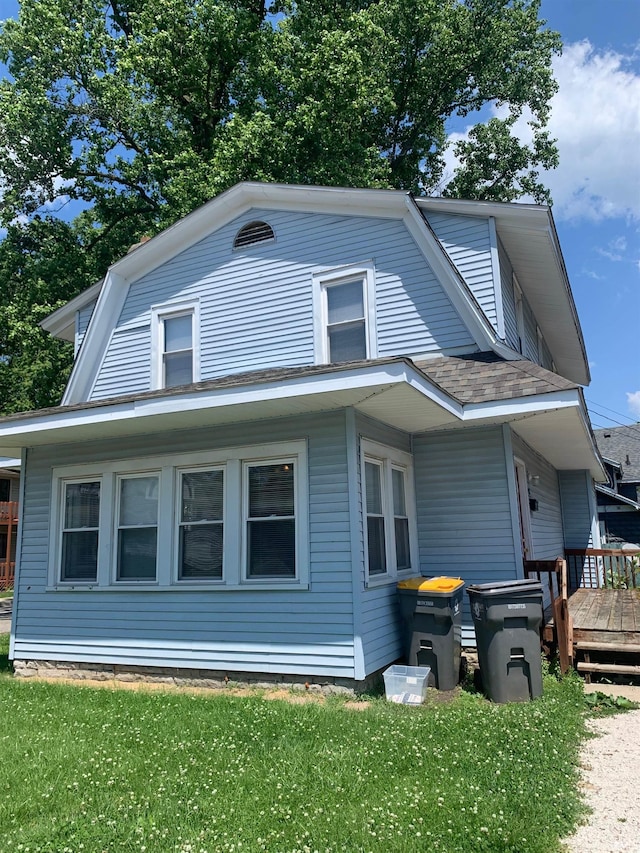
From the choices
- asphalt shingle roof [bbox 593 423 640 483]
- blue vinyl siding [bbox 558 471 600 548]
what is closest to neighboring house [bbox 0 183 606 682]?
blue vinyl siding [bbox 558 471 600 548]

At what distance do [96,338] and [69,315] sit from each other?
6.13 ft

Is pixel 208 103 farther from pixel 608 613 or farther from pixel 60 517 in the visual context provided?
pixel 608 613

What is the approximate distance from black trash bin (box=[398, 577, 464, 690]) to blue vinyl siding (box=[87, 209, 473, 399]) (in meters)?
3.29

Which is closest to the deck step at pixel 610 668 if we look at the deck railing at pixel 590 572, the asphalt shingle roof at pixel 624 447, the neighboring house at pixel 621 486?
the deck railing at pixel 590 572

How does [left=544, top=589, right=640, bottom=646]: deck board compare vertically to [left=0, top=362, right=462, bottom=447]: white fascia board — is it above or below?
below

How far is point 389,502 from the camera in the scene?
306 inches

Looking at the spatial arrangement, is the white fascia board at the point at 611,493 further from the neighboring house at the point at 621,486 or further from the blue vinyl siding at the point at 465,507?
the blue vinyl siding at the point at 465,507

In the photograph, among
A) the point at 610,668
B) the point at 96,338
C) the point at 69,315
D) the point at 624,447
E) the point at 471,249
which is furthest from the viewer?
the point at 624,447

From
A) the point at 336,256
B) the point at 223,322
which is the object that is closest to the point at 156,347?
the point at 223,322

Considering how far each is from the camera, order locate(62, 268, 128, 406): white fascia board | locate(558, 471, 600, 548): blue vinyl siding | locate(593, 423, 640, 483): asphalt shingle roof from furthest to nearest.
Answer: locate(593, 423, 640, 483): asphalt shingle roof
locate(558, 471, 600, 548): blue vinyl siding
locate(62, 268, 128, 406): white fascia board

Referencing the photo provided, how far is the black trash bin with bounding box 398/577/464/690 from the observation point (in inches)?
270

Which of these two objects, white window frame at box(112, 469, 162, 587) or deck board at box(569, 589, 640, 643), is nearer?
deck board at box(569, 589, 640, 643)

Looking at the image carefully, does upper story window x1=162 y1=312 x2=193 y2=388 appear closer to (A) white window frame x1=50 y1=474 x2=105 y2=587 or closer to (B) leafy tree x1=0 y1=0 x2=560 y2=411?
(A) white window frame x1=50 y1=474 x2=105 y2=587

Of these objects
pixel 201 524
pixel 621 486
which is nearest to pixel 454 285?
pixel 201 524
